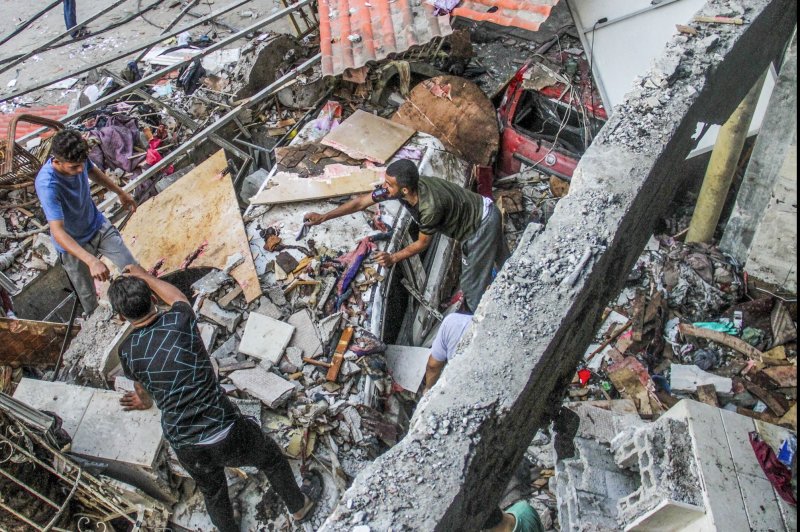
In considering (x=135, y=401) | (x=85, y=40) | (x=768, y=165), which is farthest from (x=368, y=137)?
(x=85, y=40)

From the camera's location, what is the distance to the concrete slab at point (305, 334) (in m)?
4.82

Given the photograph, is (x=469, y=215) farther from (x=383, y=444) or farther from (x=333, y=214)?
(x=383, y=444)

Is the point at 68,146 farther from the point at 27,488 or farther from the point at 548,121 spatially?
the point at 548,121

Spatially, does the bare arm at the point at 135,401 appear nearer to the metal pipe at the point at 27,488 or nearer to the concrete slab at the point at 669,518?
the metal pipe at the point at 27,488

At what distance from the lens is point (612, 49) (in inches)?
299

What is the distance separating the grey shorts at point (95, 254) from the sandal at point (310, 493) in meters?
2.19

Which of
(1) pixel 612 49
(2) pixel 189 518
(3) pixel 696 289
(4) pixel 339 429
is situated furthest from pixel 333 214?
(1) pixel 612 49

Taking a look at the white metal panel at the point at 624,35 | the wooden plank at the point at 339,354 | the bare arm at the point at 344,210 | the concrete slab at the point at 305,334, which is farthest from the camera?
the white metal panel at the point at 624,35

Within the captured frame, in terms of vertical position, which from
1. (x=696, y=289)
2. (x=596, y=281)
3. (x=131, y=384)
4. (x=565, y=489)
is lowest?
(x=696, y=289)

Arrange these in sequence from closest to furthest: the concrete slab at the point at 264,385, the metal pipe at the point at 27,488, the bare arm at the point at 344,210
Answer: the metal pipe at the point at 27,488 → the concrete slab at the point at 264,385 → the bare arm at the point at 344,210

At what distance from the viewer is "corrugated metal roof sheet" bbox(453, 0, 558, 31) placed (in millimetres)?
6562

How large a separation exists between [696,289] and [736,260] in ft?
2.22

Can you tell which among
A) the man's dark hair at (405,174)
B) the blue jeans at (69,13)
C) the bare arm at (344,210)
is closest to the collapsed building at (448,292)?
the bare arm at (344,210)

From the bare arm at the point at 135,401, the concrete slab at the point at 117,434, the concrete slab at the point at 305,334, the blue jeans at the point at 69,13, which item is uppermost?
the blue jeans at the point at 69,13
